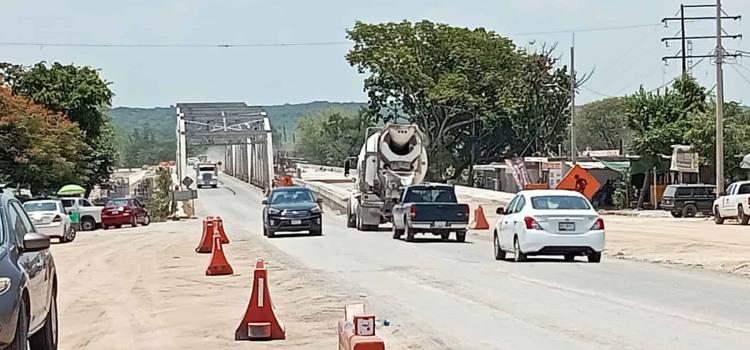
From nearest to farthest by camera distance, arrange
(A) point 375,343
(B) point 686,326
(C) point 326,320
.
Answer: (A) point 375,343 → (B) point 686,326 → (C) point 326,320

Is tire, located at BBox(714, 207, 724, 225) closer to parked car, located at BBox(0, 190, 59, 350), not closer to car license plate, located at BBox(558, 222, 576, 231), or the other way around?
car license plate, located at BBox(558, 222, 576, 231)

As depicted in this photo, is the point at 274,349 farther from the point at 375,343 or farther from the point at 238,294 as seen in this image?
the point at 238,294

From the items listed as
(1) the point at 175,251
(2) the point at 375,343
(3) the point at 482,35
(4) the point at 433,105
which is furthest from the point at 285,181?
(2) the point at 375,343

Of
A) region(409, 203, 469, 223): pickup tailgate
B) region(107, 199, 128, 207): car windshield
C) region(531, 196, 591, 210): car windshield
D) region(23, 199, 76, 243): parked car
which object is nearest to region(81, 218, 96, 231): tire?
region(107, 199, 128, 207): car windshield

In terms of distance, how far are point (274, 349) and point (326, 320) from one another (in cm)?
267

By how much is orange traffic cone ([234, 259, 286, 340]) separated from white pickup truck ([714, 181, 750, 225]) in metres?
36.8

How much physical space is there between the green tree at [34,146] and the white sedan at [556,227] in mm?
33136

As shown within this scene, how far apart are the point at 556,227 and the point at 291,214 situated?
16342 mm

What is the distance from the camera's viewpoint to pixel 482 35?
298 feet

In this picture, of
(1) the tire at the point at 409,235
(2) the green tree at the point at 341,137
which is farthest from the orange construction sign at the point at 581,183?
(2) the green tree at the point at 341,137

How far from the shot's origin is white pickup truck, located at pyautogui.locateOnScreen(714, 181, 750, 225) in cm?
4722

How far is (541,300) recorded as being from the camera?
56.0 feet

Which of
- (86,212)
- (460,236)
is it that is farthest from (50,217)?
(86,212)

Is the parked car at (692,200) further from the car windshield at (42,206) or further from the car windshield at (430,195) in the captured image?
the car windshield at (42,206)
